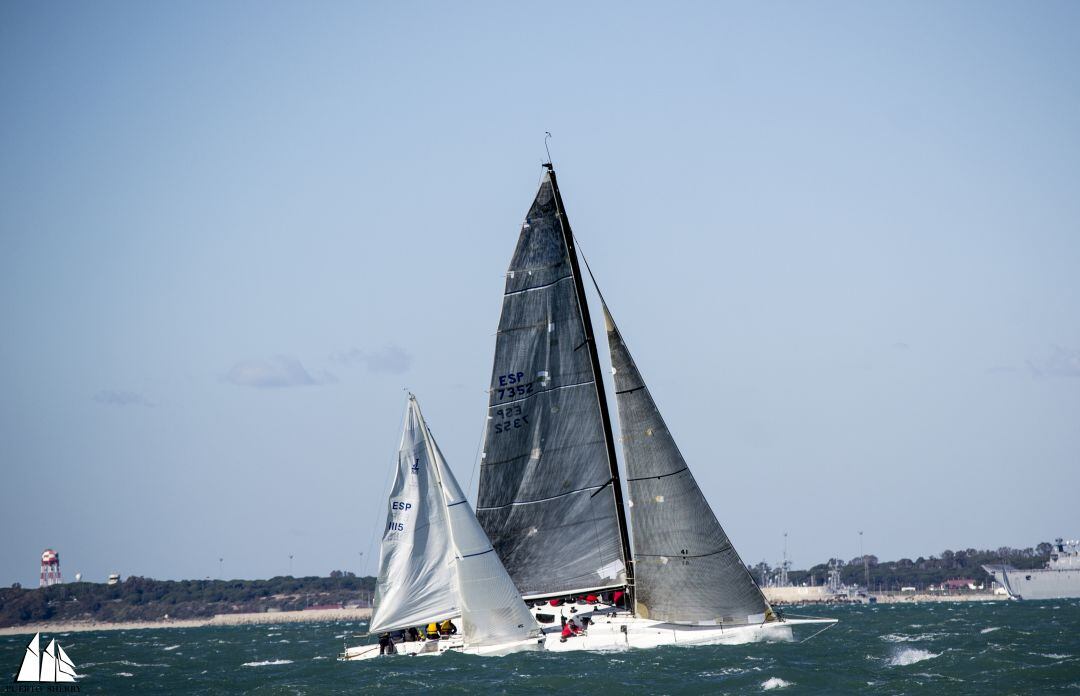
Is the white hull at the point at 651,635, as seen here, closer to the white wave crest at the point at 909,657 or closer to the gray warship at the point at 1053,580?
the white wave crest at the point at 909,657

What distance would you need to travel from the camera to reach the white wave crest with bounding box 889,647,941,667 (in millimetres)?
44841

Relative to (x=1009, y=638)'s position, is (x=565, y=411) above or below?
Answer: above

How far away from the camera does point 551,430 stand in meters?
46.4

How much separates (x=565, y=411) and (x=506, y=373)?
2.38 metres

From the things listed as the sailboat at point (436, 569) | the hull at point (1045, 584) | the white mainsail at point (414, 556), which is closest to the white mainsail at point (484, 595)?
the sailboat at point (436, 569)

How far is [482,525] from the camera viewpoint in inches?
1863

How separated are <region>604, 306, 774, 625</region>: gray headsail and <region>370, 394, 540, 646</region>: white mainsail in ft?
14.3

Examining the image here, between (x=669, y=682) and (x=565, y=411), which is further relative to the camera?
(x=565, y=411)

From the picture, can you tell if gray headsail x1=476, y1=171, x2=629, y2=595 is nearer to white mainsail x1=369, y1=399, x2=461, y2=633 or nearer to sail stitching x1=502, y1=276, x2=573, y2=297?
sail stitching x1=502, y1=276, x2=573, y2=297

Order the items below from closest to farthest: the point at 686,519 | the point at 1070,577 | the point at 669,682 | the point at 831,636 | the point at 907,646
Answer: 1. the point at 669,682
2. the point at 686,519
3. the point at 907,646
4. the point at 831,636
5. the point at 1070,577

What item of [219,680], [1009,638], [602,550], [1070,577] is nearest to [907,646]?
[1009,638]

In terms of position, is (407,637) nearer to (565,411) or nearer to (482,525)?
(482,525)

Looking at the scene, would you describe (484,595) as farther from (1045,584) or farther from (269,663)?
(1045,584)

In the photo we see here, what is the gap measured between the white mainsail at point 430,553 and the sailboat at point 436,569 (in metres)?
0.03
